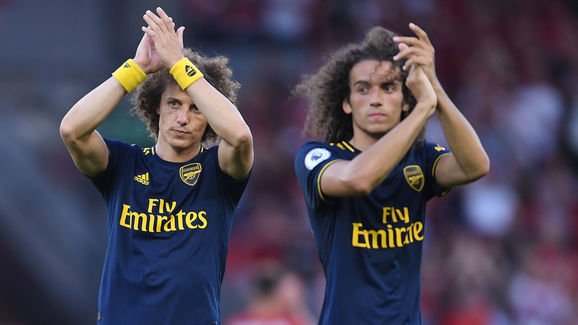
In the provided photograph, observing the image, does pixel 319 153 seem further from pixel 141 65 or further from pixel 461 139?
pixel 141 65

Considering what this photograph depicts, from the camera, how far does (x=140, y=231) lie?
4312 mm

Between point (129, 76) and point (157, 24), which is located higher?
point (157, 24)

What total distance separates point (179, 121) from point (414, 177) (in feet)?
4.02

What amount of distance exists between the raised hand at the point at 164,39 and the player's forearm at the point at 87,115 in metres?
0.29

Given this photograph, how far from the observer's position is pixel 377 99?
14.7 feet

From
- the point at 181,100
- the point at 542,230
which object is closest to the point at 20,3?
the point at 542,230

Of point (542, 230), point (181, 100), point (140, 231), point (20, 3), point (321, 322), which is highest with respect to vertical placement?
point (20, 3)

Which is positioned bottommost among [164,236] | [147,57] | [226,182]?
[164,236]

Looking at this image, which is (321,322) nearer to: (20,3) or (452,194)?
(452,194)

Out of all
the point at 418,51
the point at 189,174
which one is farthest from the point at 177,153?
the point at 418,51

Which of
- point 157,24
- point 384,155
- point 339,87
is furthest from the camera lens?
point 339,87

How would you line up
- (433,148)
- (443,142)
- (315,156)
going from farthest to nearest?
(443,142)
(433,148)
(315,156)

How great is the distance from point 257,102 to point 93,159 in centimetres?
739

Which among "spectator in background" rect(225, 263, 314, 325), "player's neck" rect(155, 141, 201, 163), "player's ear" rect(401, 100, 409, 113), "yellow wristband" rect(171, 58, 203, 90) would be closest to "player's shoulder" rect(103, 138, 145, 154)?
"player's neck" rect(155, 141, 201, 163)
